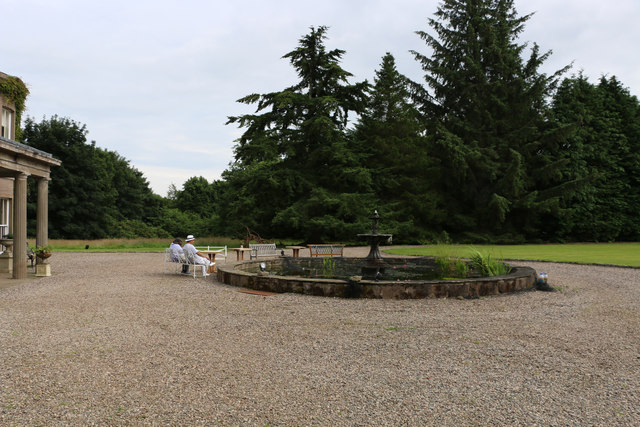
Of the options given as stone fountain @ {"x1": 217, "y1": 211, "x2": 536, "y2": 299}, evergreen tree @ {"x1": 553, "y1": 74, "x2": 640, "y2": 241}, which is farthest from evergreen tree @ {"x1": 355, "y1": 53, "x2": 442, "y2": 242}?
stone fountain @ {"x1": 217, "y1": 211, "x2": 536, "y2": 299}

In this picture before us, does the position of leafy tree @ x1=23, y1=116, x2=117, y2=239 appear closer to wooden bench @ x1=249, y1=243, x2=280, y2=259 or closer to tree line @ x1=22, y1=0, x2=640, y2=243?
tree line @ x1=22, y1=0, x2=640, y2=243

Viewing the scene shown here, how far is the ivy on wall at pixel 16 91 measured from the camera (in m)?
17.5

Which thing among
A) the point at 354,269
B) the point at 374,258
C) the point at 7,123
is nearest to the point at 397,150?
the point at 354,269

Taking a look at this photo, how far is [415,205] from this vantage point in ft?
102

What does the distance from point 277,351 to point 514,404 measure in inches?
99.0

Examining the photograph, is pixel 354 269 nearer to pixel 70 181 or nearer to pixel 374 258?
pixel 374 258

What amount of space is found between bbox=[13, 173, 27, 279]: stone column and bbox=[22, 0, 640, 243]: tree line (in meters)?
17.8

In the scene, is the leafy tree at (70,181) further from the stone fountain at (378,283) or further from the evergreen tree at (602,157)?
the evergreen tree at (602,157)

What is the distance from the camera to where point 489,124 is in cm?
3139

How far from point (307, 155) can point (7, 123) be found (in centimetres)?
1845

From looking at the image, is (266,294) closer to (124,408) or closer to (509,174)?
(124,408)

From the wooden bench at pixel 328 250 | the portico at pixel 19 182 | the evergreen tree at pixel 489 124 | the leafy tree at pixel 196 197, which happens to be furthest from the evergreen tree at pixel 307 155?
the leafy tree at pixel 196 197

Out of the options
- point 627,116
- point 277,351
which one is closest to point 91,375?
point 277,351

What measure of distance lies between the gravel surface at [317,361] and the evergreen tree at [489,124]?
23.1m
